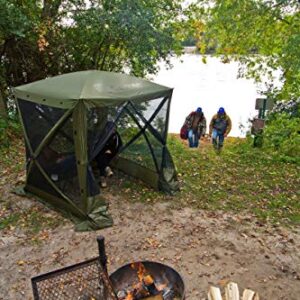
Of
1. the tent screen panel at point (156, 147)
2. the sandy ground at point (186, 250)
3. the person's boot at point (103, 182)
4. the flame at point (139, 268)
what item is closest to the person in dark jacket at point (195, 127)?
the tent screen panel at point (156, 147)

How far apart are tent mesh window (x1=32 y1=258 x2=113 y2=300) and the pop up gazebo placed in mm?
1391

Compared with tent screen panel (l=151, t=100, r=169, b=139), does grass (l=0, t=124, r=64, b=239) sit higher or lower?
lower

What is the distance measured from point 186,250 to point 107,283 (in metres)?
1.56

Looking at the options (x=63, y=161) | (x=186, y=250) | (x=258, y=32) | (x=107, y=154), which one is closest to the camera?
(x=186, y=250)

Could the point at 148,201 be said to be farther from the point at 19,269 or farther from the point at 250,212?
the point at 19,269

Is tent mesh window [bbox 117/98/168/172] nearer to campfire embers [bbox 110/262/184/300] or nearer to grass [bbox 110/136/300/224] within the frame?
grass [bbox 110/136/300/224]

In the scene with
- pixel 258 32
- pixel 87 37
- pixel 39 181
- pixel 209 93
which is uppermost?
pixel 258 32

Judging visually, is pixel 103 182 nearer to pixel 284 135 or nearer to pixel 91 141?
pixel 91 141

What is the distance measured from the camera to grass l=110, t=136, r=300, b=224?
16.3 ft

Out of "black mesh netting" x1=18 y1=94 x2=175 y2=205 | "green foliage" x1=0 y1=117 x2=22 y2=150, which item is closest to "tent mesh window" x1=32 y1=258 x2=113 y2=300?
"black mesh netting" x1=18 y1=94 x2=175 y2=205

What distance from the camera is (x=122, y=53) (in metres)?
8.93

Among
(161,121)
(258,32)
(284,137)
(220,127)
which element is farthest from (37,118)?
(284,137)

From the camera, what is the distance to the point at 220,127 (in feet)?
25.8

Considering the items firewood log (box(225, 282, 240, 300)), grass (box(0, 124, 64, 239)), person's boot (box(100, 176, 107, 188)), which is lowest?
grass (box(0, 124, 64, 239))
